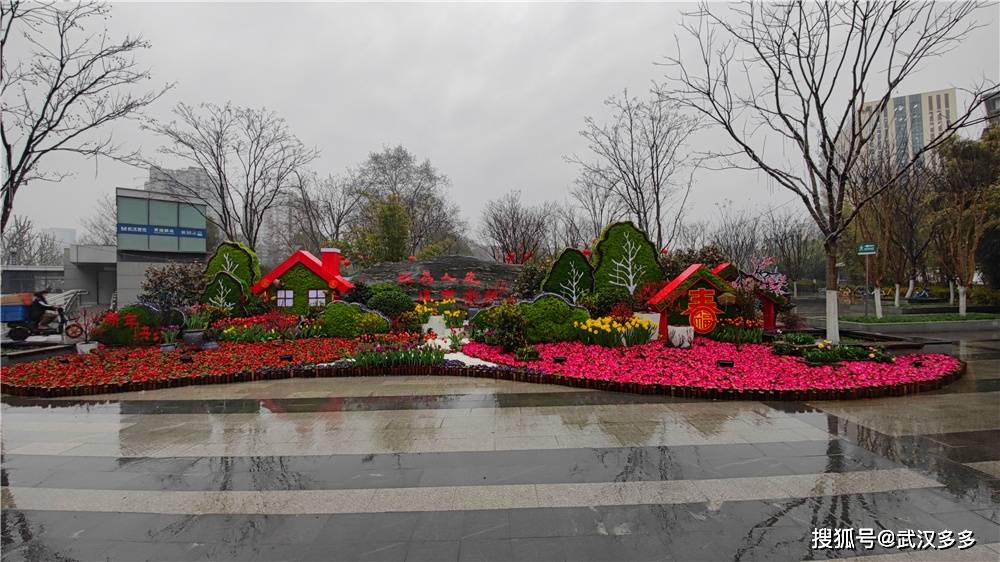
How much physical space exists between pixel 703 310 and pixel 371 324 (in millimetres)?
8496

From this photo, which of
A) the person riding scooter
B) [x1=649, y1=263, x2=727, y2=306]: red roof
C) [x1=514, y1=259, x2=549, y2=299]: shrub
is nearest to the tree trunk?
[x1=649, y1=263, x2=727, y2=306]: red roof

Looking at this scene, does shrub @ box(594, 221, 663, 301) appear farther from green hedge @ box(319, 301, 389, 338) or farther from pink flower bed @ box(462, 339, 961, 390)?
green hedge @ box(319, 301, 389, 338)

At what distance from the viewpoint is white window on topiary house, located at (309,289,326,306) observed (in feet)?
48.9

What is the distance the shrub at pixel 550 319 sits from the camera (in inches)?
427

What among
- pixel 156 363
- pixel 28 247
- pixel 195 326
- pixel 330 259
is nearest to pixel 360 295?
pixel 330 259

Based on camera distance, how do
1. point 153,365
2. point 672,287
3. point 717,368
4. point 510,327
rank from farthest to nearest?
point 672,287
point 510,327
point 153,365
point 717,368

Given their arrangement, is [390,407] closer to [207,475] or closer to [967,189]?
[207,475]

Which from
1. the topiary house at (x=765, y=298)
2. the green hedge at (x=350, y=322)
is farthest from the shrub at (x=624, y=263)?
the green hedge at (x=350, y=322)

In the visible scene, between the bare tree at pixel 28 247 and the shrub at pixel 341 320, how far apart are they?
31.1 metres

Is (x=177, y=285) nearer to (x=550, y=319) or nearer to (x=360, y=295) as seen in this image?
(x=360, y=295)

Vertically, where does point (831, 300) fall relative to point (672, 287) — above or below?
below

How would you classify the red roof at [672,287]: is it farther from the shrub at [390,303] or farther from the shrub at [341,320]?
the shrub at [341,320]

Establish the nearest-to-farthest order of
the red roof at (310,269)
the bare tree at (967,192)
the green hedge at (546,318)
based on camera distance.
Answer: the green hedge at (546,318) < the red roof at (310,269) < the bare tree at (967,192)

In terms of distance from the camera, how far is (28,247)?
130ft
